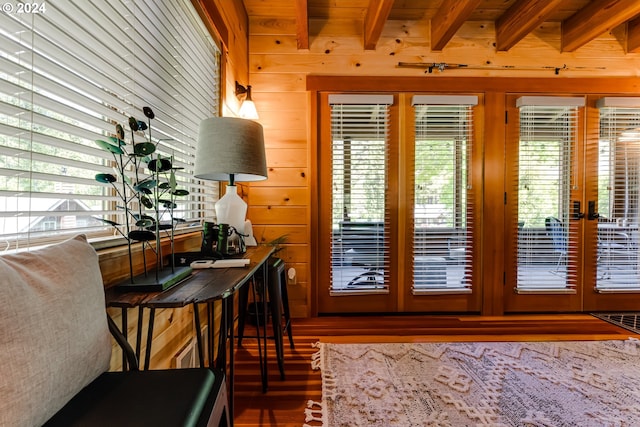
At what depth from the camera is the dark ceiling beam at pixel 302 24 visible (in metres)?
2.14

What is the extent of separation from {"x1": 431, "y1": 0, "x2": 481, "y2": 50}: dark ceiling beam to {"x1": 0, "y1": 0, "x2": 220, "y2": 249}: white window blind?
199 centimetres

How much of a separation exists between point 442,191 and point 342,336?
154cm

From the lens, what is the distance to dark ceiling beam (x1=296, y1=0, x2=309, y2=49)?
7.01 feet

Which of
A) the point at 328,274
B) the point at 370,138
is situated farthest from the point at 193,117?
the point at 328,274

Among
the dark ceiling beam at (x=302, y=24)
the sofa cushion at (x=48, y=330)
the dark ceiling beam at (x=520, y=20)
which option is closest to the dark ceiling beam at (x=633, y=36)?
the dark ceiling beam at (x=520, y=20)

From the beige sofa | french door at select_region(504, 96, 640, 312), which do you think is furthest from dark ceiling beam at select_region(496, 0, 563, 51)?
the beige sofa

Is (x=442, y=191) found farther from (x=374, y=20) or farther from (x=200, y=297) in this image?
→ (x=200, y=297)

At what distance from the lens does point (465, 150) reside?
2.69 m

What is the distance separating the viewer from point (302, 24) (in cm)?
234

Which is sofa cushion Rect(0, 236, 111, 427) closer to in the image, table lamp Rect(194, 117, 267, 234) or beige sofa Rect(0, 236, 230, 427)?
beige sofa Rect(0, 236, 230, 427)

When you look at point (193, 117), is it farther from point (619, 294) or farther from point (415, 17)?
point (619, 294)

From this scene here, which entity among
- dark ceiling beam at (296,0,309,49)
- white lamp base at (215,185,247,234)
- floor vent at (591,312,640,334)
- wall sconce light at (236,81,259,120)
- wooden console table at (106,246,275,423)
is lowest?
floor vent at (591,312,640,334)

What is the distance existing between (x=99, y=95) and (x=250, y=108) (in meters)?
1.44

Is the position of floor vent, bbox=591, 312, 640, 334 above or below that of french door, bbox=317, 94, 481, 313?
below
